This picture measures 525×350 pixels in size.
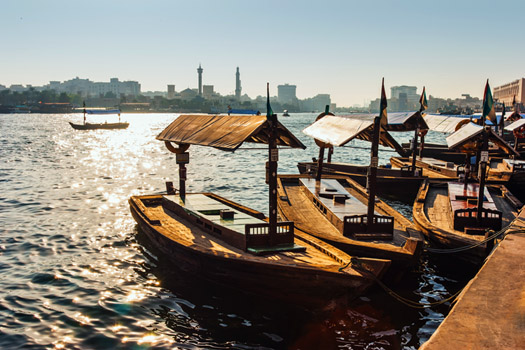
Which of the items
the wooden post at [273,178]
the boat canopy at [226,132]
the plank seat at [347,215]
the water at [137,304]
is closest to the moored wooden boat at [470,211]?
the water at [137,304]

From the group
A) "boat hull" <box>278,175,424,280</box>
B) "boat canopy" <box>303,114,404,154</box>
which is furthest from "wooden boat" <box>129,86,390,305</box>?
"boat canopy" <box>303,114,404,154</box>

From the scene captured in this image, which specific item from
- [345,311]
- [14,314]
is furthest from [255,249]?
[14,314]

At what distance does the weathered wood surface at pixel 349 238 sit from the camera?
58.1 ft

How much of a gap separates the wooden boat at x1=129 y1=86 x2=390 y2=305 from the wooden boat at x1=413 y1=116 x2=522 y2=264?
6.50 meters

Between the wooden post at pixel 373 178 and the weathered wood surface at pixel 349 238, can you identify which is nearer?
the weathered wood surface at pixel 349 238

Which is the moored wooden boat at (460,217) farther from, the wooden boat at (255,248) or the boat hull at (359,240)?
the wooden boat at (255,248)

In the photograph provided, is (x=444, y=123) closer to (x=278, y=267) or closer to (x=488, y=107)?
(x=488, y=107)

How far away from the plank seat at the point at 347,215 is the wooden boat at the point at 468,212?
2796mm

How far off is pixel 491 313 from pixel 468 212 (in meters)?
10.7

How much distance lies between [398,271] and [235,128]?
8584 millimetres

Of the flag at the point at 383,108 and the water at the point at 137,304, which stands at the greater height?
the flag at the point at 383,108

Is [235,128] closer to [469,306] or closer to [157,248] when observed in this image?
[157,248]

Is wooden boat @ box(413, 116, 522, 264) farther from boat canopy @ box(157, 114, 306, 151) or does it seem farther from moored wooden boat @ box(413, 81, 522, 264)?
boat canopy @ box(157, 114, 306, 151)

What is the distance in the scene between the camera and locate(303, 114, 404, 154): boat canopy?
2367cm
